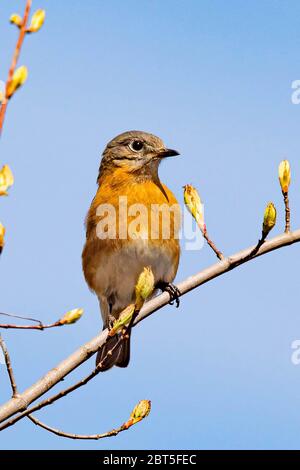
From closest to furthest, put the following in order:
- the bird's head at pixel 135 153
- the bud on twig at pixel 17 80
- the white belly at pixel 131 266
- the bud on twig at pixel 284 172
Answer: the bud on twig at pixel 17 80 → the bud on twig at pixel 284 172 → the white belly at pixel 131 266 → the bird's head at pixel 135 153

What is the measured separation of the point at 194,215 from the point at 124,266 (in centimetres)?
266

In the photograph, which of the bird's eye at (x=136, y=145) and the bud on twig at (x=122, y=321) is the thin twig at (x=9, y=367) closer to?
the bud on twig at (x=122, y=321)

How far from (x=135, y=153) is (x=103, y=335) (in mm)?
4055

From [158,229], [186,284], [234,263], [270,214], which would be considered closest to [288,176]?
[270,214]

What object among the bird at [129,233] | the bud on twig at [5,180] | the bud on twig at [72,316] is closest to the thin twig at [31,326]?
the bud on twig at [72,316]

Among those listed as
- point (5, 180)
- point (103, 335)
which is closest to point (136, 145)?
point (103, 335)

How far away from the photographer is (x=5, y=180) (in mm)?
2141

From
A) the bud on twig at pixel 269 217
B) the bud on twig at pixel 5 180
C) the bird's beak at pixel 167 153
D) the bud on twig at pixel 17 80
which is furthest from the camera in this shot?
the bird's beak at pixel 167 153

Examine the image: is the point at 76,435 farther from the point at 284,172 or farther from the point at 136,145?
the point at 136,145

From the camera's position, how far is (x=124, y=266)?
6664 millimetres

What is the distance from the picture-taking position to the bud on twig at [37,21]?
1903 millimetres

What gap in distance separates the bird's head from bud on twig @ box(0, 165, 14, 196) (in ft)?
16.8

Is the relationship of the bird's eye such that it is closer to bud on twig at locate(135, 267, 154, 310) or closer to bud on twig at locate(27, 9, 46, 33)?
bud on twig at locate(135, 267, 154, 310)

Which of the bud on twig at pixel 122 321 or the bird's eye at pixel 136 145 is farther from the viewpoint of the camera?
the bird's eye at pixel 136 145
